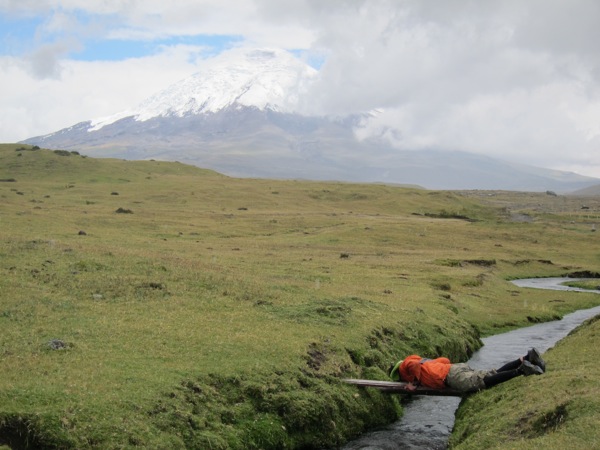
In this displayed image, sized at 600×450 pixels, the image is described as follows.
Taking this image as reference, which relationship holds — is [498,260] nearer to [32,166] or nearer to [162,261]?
[162,261]

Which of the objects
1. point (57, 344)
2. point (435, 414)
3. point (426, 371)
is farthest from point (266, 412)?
point (435, 414)

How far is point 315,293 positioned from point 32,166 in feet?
423

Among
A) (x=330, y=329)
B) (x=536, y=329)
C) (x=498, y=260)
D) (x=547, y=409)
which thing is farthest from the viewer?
(x=498, y=260)

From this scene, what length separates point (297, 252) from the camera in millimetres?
67000

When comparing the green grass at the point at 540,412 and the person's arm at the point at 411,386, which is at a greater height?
the green grass at the point at 540,412

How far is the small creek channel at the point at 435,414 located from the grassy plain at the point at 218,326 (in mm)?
724

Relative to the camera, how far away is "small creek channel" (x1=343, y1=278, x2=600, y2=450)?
2256 cm

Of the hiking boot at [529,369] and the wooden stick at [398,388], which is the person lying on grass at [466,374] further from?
the wooden stick at [398,388]

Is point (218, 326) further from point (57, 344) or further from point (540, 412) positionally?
point (540, 412)

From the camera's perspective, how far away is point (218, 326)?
2733 cm

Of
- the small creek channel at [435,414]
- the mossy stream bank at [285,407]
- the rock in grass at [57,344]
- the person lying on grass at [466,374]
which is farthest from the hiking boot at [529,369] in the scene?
the rock in grass at [57,344]

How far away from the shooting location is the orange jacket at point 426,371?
2277 cm

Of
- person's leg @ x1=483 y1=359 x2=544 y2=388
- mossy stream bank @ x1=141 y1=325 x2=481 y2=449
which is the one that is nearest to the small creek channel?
mossy stream bank @ x1=141 y1=325 x2=481 y2=449

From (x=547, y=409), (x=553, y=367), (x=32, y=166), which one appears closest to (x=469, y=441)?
(x=547, y=409)
